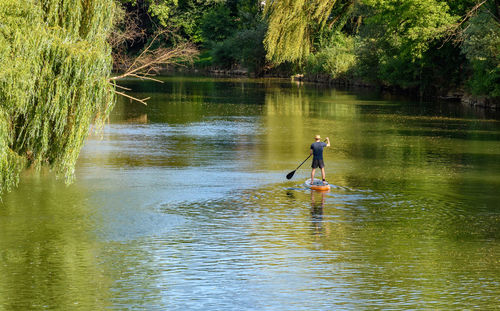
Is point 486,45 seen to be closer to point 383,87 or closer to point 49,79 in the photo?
point 383,87

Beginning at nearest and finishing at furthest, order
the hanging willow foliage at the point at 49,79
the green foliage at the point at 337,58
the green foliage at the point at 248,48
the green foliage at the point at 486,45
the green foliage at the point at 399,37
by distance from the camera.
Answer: the hanging willow foliage at the point at 49,79
the green foliage at the point at 486,45
the green foliage at the point at 399,37
the green foliage at the point at 337,58
the green foliage at the point at 248,48

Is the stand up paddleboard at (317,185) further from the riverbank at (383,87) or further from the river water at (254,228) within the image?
the riverbank at (383,87)

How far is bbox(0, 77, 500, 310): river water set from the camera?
48.6ft

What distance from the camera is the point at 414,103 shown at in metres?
63.5

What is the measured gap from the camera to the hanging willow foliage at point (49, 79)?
53.1ft

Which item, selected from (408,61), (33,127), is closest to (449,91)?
(408,61)

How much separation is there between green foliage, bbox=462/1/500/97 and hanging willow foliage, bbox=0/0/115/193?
37.1 m

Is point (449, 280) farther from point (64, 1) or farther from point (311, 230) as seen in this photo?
point (64, 1)

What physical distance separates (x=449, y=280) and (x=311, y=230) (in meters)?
4.56

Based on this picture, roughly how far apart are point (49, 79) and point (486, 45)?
129 ft

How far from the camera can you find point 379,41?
7362cm

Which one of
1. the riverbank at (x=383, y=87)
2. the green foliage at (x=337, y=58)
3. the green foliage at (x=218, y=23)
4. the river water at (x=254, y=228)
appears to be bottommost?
the river water at (x=254, y=228)

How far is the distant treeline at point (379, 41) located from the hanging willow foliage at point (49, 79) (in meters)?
10.8

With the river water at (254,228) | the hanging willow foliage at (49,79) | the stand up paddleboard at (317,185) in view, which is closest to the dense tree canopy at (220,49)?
the hanging willow foliage at (49,79)
